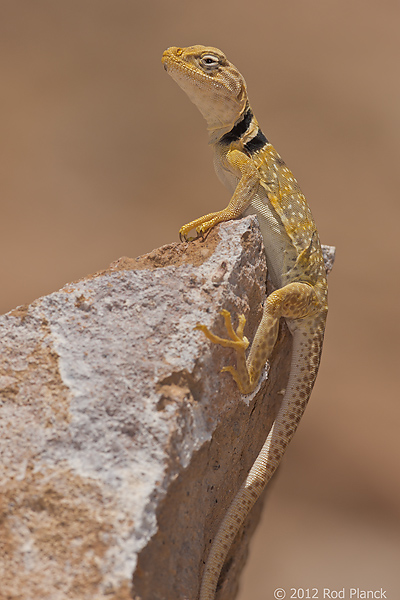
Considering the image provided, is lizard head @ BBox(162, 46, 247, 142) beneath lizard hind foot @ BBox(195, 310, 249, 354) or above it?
above

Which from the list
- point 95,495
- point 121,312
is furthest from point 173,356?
point 95,495

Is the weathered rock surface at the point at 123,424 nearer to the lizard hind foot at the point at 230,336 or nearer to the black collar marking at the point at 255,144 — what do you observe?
the lizard hind foot at the point at 230,336

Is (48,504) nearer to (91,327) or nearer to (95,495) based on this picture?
(95,495)

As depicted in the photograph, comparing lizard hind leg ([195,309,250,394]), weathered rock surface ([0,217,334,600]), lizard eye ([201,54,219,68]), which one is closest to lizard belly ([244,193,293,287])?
weathered rock surface ([0,217,334,600])

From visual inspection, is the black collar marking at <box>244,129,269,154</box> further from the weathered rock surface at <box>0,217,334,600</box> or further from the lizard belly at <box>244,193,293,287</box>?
the weathered rock surface at <box>0,217,334,600</box>

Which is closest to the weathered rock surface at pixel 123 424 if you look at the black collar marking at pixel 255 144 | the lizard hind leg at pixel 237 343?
the lizard hind leg at pixel 237 343
